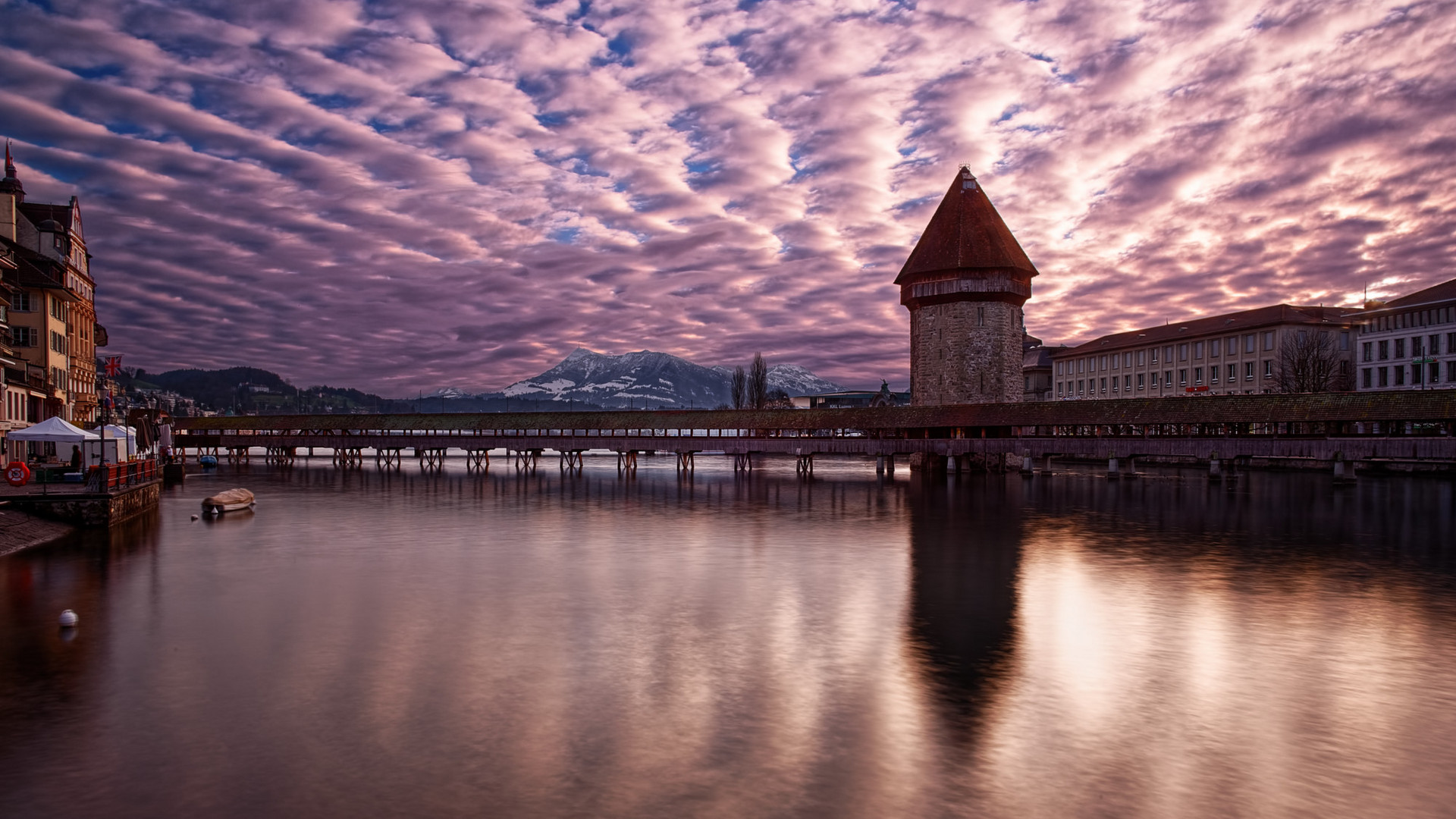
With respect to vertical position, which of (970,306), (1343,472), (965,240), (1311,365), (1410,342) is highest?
(965,240)

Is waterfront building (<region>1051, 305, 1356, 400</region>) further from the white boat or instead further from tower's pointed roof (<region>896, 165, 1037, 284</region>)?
the white boat

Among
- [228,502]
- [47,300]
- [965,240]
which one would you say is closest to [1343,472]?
[965,240]

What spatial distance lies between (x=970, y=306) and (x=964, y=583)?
135 feet

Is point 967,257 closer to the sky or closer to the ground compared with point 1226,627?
closer to the sky

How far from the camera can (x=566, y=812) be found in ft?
22.4

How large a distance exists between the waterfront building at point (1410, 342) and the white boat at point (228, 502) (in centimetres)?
6517

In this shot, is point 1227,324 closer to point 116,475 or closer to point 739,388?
point 739,388

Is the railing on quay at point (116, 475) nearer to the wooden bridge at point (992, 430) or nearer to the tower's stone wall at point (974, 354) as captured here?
the wooden bridge at point (992, 430)

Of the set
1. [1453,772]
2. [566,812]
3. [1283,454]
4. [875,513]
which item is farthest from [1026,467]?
[566,812]

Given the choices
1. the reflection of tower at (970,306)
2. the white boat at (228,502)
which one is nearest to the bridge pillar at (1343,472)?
the reflection of tower at (970,306)

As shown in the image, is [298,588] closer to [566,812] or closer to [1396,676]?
[566,812]

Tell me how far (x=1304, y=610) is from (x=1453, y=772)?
25.8ft

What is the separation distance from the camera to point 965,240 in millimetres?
55938

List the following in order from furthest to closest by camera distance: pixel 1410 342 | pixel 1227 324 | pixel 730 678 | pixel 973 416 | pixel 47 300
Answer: pixel 1227 324 → pixel 1410 342 → pixel 973 416 → pixel 47 300 → pixel 730 678
